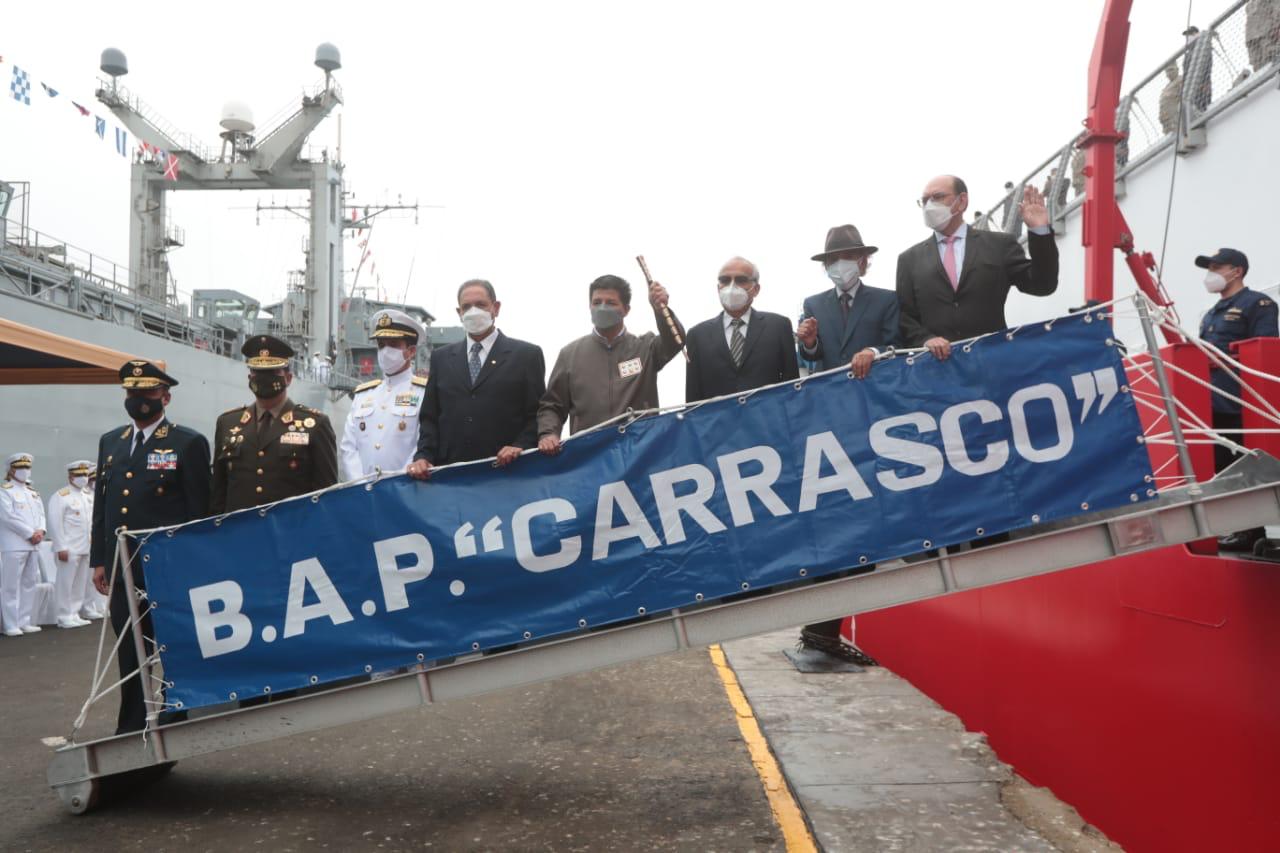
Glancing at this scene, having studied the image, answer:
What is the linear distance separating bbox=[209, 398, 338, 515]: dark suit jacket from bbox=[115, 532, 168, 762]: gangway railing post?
2.05 feet

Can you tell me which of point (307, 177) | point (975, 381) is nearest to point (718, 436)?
point (975, 381)

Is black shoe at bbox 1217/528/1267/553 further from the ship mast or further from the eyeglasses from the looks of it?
the ship mast

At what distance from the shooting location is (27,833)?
3885 mm

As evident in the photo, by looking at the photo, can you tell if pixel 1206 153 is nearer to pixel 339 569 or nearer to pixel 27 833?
pixel 339 569

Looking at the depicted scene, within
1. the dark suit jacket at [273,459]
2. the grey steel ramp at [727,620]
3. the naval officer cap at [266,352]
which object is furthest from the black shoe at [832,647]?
the naval officer cap at [266,352]

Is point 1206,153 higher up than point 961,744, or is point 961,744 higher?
point 1206,153

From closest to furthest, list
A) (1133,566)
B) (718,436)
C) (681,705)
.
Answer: (1133,566) → (718,436) → (681,705)

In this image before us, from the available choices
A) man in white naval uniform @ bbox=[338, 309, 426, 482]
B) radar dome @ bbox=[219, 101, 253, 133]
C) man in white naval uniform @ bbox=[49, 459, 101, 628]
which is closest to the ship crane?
radar dome @ bbox=[219, 101, 253, 133]

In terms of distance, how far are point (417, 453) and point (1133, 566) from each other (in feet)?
11.1

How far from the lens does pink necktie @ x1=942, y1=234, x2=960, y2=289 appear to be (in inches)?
168

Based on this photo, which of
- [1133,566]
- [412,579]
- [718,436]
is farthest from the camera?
[412,579]

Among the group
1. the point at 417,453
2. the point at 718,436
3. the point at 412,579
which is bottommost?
the point at 412,579

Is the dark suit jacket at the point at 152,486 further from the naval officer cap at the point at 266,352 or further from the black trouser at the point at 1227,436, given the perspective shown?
the black trouser at the point at 1227,436

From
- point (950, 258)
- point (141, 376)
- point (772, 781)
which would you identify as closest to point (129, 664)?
point (141, 376)
